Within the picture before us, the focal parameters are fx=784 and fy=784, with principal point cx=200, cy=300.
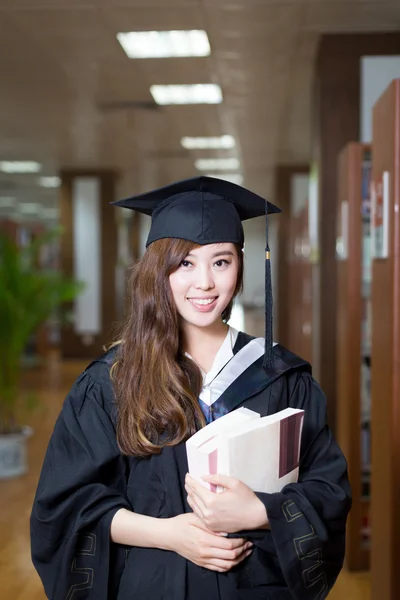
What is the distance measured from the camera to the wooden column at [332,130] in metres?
5.09

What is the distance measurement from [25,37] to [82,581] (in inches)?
178

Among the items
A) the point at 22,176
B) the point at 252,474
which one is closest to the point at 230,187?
the point at 252,474

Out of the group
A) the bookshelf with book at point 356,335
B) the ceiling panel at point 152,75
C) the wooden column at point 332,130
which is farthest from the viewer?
the wooden column at point 332,130

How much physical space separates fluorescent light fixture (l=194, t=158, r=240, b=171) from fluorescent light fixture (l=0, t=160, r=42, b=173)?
2349mm

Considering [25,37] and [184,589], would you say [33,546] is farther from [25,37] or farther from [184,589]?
[25,37]

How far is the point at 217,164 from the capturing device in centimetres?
1141

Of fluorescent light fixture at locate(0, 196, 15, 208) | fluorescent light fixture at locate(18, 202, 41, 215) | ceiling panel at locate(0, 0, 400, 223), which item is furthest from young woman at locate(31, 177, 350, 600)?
fluorescent light fixture at locate(18, 202, 41, 215)

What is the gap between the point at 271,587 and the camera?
154 cm

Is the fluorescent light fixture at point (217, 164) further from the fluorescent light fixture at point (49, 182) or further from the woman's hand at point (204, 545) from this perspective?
the woman's hand at point (204, 545)

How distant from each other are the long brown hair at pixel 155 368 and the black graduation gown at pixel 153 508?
0.04 meters

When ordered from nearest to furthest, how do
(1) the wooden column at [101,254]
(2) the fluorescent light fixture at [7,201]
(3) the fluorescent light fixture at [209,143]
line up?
(3) the fluorescent light fixture at [209,143]
(1) the wooden column at [101,254]
(2) the fluorescent light fixture at [7,201]

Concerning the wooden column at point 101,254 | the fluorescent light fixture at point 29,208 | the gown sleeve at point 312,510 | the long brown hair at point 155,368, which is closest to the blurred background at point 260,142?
the long brown hair at point 155,368

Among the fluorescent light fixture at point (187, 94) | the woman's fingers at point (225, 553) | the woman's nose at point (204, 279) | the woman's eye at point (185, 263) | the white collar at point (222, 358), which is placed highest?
the fluorescent light fixture at point (187, 94)

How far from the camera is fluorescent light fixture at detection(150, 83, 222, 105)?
21.6 ft
